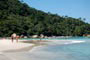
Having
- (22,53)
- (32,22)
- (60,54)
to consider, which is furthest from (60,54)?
(32,22)

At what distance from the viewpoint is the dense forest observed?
72.0m

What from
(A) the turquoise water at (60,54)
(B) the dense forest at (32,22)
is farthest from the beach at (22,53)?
(B) the dense forest at (32,22)

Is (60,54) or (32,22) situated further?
(32,22)

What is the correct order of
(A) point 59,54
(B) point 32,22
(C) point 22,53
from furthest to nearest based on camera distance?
1. (B) point 32,22
2. (A) point 59,54
3. (C) point 22,53

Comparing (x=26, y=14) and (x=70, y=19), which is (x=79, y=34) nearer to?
(x=70, y=19)

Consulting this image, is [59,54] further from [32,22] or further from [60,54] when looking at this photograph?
[32,22]

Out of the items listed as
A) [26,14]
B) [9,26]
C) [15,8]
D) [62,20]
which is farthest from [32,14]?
[9,26]

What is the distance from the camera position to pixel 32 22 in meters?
A: 84.4

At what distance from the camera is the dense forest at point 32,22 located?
72.0m

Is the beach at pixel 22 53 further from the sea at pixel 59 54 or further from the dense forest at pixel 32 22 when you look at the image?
the dense forest at pixel 32 22

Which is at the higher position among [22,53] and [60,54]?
[22,53]

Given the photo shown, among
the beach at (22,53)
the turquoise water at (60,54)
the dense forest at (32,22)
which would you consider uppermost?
the dense forest at (32,22)

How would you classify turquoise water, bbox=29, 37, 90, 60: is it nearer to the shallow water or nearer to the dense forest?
the shallow water

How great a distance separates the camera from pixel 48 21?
97.6 metres
